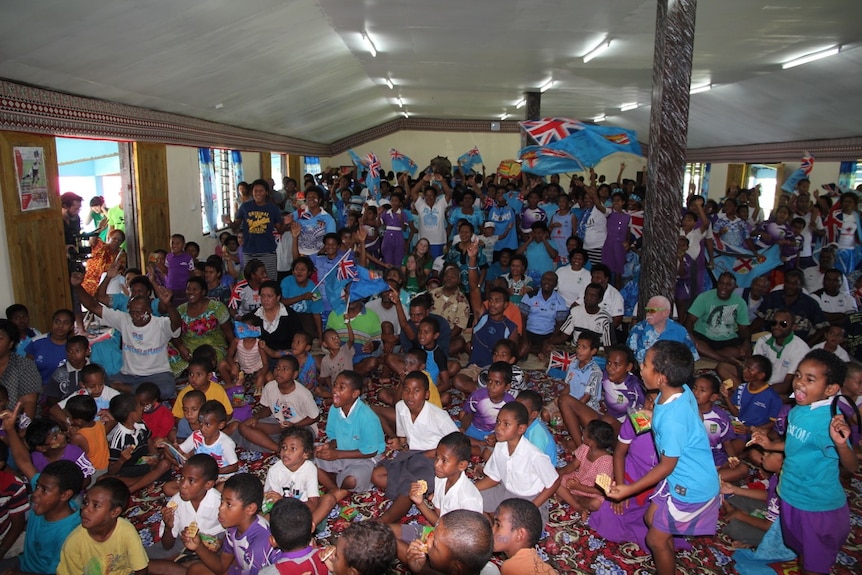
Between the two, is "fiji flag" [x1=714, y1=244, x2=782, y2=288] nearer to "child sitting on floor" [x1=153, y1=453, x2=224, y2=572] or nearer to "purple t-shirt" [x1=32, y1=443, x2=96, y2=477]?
"child sitting on floor" [x1=153, y1=453, x2=224, y2=572]

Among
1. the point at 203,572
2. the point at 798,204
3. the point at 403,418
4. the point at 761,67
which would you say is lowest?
the point at 203,572

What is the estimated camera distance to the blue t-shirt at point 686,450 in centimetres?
294

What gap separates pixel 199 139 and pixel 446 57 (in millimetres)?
4170

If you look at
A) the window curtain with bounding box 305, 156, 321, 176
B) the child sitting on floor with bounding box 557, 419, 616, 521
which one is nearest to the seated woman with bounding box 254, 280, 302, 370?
the child sitting on floor with bounding box 557, 419, 616, 521

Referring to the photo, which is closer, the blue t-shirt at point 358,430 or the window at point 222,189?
the blue t-shirt at point 358,430

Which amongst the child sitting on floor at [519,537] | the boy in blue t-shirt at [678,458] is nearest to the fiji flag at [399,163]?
the boy in blue t-shirt at [678,458]

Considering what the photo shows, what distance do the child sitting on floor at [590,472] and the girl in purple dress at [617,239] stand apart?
180 inches

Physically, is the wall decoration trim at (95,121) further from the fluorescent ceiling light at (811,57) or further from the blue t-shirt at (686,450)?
the fluorescent ceiling light at (811,57)

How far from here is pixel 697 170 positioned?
1886 cm

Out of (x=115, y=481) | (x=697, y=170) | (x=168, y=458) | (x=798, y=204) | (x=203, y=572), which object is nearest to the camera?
(x=115, y=481)

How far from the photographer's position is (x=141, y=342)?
514 centimetres

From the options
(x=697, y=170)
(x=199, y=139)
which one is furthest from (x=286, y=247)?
(x=697, y=170)

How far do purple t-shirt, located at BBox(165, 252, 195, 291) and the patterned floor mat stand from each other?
10.6 ft

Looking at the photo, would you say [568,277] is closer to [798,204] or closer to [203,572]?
[798,204]
